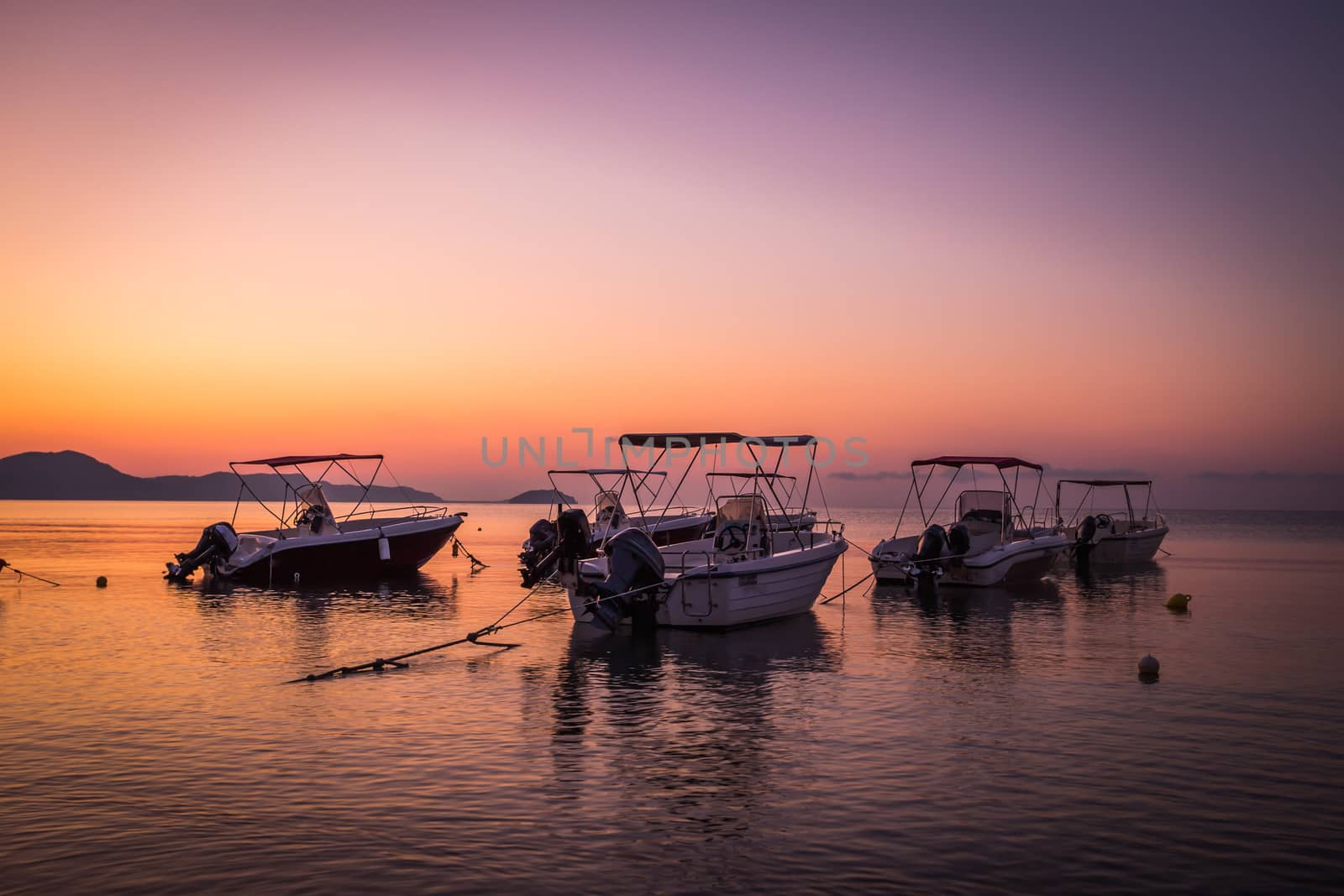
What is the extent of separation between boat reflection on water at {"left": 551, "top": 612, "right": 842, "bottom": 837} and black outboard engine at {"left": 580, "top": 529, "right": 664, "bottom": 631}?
673mm

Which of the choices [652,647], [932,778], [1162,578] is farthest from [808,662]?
[1162,578]

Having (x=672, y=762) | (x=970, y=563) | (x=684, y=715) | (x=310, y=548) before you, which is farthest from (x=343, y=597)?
(x=672, y=762)

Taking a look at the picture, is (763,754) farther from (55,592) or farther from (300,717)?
(55,592)

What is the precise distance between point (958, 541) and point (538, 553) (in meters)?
14.6

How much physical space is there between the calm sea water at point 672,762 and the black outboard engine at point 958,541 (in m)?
10.2

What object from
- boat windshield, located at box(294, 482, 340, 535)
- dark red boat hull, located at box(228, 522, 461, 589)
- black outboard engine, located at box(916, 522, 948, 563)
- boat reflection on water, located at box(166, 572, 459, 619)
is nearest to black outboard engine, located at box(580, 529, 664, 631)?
boat reflection on water, located at box(166, 572, 459, 619)

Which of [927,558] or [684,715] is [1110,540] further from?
[684,715]

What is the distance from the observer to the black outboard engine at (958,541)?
3519 cm

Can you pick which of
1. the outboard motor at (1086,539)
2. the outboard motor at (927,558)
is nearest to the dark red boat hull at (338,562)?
the outboard motor at (927,558)

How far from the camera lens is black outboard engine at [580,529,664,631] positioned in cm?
2164

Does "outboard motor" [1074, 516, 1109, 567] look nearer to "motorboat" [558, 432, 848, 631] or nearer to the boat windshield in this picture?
"motorboat" [558, 432, 848, 631]

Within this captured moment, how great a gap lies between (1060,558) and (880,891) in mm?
48761

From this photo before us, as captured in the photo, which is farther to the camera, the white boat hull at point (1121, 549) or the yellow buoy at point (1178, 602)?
the white boat hull at point (1121, 549)

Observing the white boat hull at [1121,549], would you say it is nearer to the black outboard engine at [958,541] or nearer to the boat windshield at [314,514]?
the black outboard engine at [958,541]
